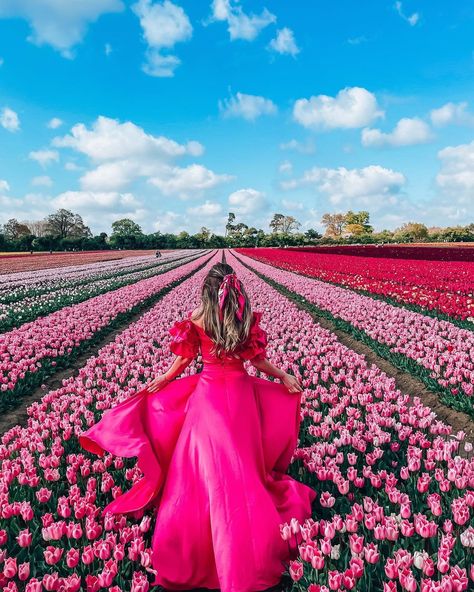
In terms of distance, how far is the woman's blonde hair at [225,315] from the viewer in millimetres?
2973

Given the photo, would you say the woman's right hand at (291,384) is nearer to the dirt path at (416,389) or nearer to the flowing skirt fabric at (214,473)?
the flowing skirt fabric at (214,473)

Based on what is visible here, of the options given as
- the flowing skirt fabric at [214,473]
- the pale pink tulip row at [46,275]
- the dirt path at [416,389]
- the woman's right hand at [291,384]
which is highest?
the woman's right hand at [291,384]

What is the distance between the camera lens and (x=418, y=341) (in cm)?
724

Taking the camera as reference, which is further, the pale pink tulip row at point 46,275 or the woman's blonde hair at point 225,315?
the pale pink tulip row at point 46,275

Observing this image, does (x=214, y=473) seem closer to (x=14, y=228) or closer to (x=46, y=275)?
(x=46, y=275)

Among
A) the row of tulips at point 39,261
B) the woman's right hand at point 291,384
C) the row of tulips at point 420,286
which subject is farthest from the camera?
the row of tulips at point 39,261

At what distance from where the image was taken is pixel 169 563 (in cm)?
253

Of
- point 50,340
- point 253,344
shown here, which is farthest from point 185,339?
point 50,340

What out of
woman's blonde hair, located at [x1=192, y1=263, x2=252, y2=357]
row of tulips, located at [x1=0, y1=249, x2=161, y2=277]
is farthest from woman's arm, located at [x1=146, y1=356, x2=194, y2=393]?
row of tulips, located at [x1=0, y1=249, x2=161, y2=277]

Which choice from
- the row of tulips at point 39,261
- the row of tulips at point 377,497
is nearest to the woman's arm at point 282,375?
the row of tulips at point 377,497

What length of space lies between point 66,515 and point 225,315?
1637 mm

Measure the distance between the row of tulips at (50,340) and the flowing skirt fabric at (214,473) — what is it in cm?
353

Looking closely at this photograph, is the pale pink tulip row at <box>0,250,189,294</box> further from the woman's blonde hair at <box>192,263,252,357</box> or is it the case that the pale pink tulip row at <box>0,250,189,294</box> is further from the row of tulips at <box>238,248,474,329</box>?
the woman's blonde hair at <box>192,263,252,357</box>

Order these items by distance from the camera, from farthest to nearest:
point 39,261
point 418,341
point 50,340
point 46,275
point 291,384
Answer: point 39,261
point 46,275
point 50,340
point 418,341
point 291,384
